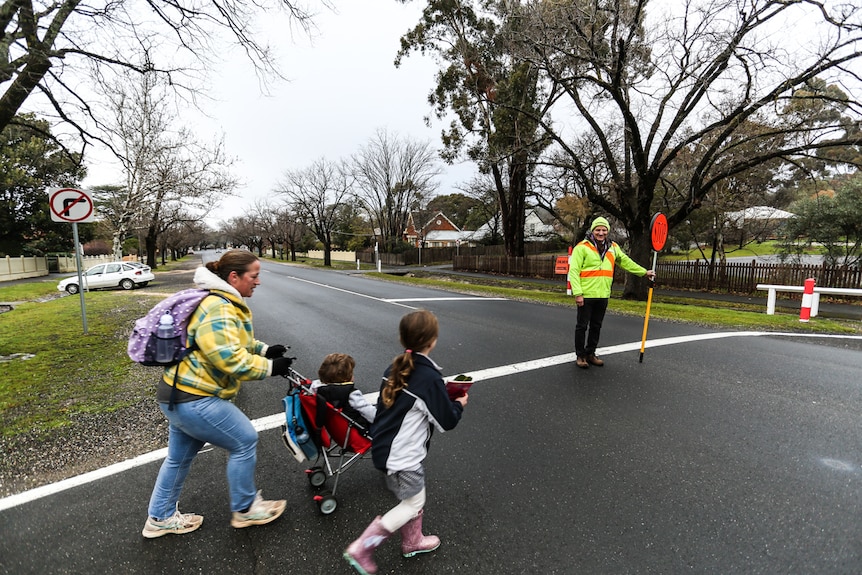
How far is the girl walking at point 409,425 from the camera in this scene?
2.07 m

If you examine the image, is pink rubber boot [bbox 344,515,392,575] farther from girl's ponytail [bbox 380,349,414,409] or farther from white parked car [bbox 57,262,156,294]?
white parked car [bbox 57,262,156,294]

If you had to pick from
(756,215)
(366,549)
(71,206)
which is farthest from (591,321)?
(756,215)

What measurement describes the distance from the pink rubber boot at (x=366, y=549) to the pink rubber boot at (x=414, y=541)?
206 mm

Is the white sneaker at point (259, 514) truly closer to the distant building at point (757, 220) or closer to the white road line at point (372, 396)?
the white road line at point (372, 396)

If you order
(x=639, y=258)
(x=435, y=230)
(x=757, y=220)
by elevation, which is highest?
(x=435, y=230)

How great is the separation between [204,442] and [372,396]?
2244mm

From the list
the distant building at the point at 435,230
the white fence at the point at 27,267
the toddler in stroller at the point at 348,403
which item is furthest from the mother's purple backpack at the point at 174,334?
the distant building at the point at 435,230

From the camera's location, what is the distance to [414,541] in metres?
2.19

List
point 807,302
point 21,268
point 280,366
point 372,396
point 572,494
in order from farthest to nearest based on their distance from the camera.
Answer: point 21,268
point 807,302
point 372,396
point 572,494
point 280,366

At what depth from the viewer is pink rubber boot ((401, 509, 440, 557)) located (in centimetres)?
218

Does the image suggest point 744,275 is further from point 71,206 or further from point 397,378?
point 71,206

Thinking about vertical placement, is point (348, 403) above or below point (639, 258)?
below

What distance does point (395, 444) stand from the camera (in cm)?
210

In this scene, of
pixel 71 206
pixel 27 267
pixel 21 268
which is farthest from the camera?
pixel 27 267
